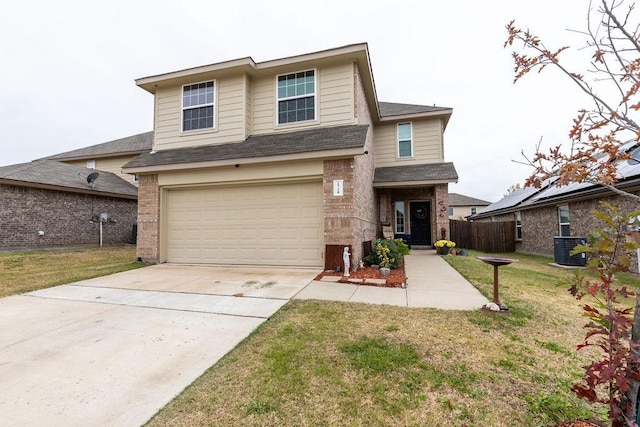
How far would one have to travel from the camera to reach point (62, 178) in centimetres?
1368

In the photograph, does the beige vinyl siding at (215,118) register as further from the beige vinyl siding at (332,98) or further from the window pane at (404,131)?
the window pane at (404,131)

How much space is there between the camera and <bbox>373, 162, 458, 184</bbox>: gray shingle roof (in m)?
11.8

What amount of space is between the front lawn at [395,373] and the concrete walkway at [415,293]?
1.98 ft

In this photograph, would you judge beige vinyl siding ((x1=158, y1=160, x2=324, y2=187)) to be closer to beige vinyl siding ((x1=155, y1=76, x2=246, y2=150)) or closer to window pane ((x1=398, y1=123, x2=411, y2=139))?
beige vinyl siding ((x1=155, y1=76, x2=246, y2=150))

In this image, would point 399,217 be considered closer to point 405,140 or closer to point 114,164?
point 405,140

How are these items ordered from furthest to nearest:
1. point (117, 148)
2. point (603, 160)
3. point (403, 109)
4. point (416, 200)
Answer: point (117, 148) → point (416, 200) → point (403, 109) → point (603, 160)

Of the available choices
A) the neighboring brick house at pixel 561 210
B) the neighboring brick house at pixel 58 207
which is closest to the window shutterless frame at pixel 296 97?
the neighboring brick house at pixel 561 210

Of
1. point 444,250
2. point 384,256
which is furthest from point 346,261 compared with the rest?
point 444,250

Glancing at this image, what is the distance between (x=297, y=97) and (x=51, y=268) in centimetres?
896

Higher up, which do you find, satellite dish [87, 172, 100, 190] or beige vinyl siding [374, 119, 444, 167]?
beige vinyl siding [374, 119, 444, 167]

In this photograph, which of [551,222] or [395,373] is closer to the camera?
[395,373]

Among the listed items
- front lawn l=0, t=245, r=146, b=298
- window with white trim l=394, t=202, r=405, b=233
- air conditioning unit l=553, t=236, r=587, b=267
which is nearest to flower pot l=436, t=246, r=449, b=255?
window with white trim l=394, t=202, r=405, b=233

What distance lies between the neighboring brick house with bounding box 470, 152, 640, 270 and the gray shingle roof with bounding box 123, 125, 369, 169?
5114 millimetres

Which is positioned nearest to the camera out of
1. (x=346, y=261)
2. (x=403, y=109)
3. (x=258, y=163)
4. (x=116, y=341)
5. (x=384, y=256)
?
(x=116, y=341)
